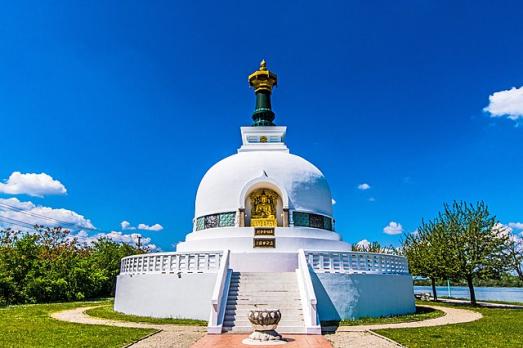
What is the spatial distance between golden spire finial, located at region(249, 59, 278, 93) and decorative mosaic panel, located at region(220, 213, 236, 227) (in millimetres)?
11360

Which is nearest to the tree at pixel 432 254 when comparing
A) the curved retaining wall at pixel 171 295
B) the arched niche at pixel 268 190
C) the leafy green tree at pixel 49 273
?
the arched niche at pixel 268 190

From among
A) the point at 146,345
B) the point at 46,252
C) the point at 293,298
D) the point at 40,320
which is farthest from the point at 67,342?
the point at 46,252

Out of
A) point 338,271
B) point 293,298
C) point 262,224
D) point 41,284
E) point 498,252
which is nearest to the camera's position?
point 293,298

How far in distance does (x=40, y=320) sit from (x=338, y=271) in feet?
39.7

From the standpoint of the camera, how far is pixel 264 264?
16.7 meters

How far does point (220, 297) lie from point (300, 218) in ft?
27.9

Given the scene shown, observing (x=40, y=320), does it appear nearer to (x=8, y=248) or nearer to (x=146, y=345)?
(x=146, y=345)

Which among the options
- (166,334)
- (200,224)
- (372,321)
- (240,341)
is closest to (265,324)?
(240,341)

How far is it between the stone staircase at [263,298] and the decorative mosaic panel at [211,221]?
585 cm

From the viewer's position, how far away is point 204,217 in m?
Result: 22.0

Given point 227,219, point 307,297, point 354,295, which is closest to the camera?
point 307,297

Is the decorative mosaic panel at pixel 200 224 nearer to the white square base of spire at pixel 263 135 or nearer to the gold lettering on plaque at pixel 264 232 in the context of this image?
the gold lettering on plaque at pixel 264 232

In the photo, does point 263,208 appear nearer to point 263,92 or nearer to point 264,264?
point 264,264

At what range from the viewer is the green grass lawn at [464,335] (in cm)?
1072
